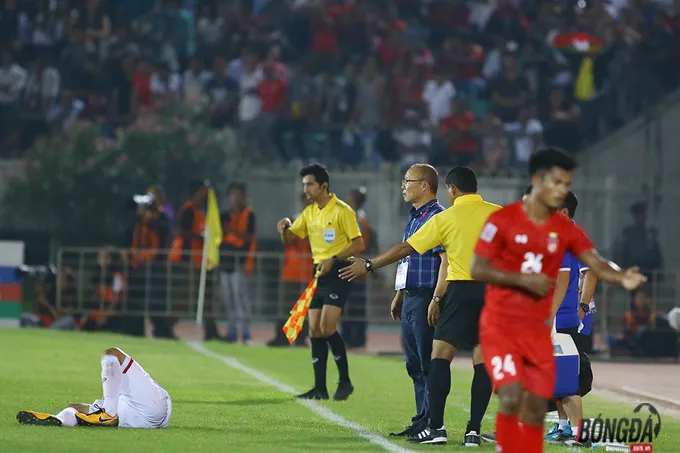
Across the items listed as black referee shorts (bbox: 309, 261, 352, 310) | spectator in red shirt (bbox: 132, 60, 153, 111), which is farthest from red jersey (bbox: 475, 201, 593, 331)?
spectator in red shirt (bbox: 132, 60, 153, 111)

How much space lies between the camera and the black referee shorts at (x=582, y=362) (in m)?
12.8

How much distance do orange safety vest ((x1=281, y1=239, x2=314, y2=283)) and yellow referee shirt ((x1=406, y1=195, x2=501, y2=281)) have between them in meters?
13.6

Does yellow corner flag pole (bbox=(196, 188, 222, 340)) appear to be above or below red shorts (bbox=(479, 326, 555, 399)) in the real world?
above

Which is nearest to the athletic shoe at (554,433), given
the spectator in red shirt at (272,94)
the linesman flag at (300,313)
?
the linesman flag at (300,313)

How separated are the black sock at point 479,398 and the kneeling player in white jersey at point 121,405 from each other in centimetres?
230

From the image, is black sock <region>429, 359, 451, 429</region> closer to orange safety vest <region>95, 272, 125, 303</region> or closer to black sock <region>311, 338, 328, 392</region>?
black sock <region>311, 338, 328, 392</region>

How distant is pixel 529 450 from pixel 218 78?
24107 millimetres

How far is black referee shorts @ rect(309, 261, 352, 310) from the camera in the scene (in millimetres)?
15914

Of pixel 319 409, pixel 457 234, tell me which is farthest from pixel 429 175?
pixel 319 409

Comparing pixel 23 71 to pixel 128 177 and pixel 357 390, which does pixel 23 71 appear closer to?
pixel 128 177

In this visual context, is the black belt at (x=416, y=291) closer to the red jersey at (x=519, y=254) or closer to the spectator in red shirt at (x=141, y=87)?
the red jersey at (x=519, y=254)

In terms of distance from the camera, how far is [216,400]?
15.5m

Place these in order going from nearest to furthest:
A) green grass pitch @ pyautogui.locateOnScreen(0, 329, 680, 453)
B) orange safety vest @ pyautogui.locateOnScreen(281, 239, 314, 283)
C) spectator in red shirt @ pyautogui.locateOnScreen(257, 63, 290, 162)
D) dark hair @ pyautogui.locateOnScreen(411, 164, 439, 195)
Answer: green grass pitch @ pyautogui.locateOnScreen(0, 329, 680, 453) → dark hair @ pyautogui.locateOnScreen(411, 164, 439, 195) → orange safety vest @ pyautogui.locateOnScreen(281, 239, 314, 283) → spectator in red shirt @ pyautogui.locateOnScreen(257, 63, 290, 162)

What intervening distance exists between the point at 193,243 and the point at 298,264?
1809 mm
